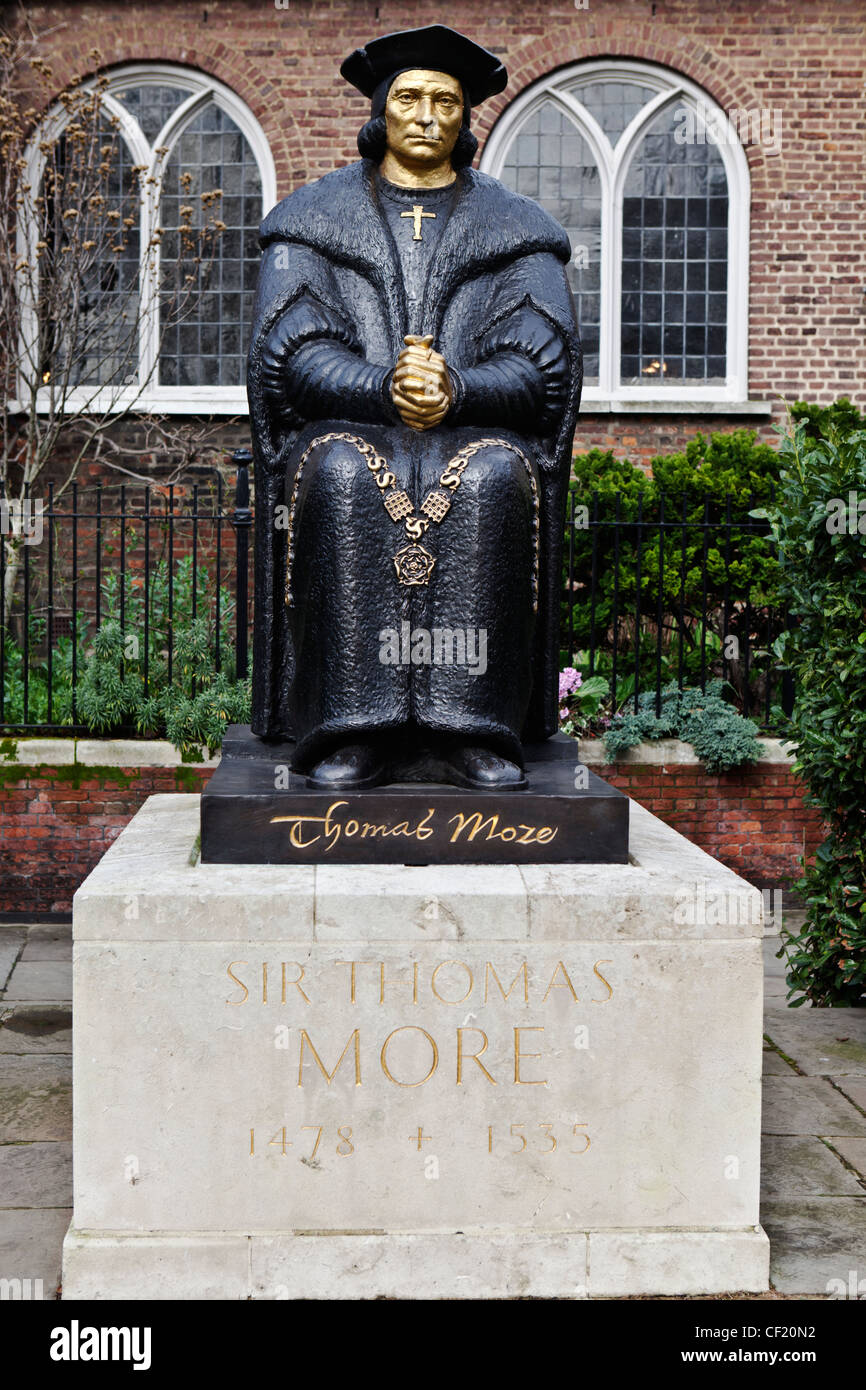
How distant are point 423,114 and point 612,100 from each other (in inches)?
370

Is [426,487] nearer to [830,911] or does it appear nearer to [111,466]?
[830,911]

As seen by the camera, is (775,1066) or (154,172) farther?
(154,172)

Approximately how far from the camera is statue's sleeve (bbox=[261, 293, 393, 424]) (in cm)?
360

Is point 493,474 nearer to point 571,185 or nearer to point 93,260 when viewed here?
point 93,260

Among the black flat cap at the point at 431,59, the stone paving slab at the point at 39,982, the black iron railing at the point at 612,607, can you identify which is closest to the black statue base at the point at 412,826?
the black flat cap at the point at 431,59

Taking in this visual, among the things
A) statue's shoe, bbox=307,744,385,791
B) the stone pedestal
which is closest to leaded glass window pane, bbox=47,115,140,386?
statue's shoe, bbox=307,744,385,791

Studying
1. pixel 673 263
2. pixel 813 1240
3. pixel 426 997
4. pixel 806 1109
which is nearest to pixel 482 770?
pixel 426 997

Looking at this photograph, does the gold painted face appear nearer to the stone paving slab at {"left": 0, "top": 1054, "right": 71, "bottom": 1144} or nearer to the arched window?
the stone paving slab at {"left": 0, "top": 1054, "right": 71, "bottom": 1144}

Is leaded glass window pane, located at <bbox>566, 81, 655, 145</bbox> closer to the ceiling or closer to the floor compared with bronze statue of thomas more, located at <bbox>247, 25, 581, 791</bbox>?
closer to the ceiling

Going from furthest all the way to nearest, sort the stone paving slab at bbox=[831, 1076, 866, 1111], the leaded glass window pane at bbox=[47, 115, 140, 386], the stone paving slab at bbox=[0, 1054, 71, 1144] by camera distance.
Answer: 1. the leaded glass window pane at bbox=[47, 115, 140, 386]
2. the stone paving slab at bbox=[831, 1076, 866, 1111]
3. the stone paving slab at bbox=[0, 1054, 71, 1144]

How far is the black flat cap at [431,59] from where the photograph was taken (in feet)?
12.2

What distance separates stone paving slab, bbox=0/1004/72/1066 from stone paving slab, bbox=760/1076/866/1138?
243 cm

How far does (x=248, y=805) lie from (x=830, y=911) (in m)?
2.97

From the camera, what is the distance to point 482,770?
11.8 ft
